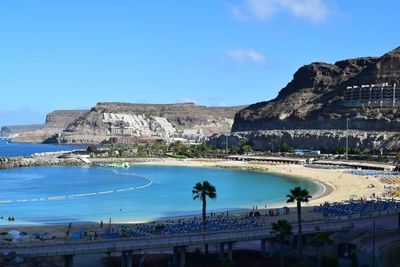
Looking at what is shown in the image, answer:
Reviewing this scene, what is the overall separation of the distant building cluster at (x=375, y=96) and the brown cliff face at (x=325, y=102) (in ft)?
11.0

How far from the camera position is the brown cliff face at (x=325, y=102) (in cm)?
13100

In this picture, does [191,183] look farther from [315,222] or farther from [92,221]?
[315,222]

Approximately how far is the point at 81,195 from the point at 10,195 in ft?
27.8

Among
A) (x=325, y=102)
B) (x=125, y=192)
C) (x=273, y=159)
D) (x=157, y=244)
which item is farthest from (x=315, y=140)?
(x=157, y=244)

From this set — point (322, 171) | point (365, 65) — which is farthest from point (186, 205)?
point (365, 65)

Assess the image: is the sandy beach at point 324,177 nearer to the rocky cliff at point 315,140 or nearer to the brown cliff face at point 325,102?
the rocky cliff at point 315,140

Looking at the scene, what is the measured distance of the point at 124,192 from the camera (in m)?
74.0

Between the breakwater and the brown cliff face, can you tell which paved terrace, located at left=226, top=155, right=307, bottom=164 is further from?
the brown cliff face

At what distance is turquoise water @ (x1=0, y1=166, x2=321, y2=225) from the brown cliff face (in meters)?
40.9

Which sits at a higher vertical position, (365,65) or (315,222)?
(365,65)

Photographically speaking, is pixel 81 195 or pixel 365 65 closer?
pixel 81 195

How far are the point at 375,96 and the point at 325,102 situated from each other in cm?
1471

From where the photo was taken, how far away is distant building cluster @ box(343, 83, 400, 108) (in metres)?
139

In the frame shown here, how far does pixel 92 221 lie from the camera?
165 feet
